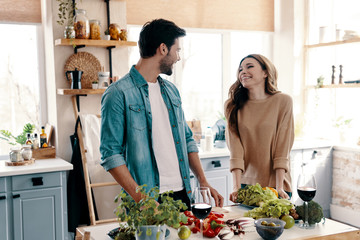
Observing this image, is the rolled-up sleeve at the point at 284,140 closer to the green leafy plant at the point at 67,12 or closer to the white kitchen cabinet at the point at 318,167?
the white kitchen cabinet at the point at 318,167

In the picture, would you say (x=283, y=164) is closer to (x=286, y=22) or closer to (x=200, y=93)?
(x=200, y=93)

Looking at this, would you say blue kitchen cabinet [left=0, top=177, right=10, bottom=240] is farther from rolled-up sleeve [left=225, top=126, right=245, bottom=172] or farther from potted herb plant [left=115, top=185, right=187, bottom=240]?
potted herb plant [left=115, top=185, right=187, bottom=240]

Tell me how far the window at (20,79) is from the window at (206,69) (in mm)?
1393

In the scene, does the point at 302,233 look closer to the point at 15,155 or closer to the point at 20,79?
the point at 15,155

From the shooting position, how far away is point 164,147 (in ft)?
7.54

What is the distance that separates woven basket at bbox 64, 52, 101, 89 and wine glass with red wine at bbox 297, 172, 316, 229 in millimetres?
2525

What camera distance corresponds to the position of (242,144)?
2.74 metres

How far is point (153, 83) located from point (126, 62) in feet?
5.73

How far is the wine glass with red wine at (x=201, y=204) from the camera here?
1617 mm

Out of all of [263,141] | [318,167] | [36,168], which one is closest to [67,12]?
[36,168]

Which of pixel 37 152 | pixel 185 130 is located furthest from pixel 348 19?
pixel 37 152

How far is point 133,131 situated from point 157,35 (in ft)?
1.74

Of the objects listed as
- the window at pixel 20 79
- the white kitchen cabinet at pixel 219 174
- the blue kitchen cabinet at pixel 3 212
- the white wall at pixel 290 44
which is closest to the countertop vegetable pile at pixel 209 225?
the blue kitchen cabinet at pixel 3 212

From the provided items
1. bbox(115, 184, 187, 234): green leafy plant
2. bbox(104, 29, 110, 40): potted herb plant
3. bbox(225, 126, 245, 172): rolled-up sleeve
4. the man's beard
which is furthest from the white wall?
bbox(115, 184, 187, 234): green leafy plant
